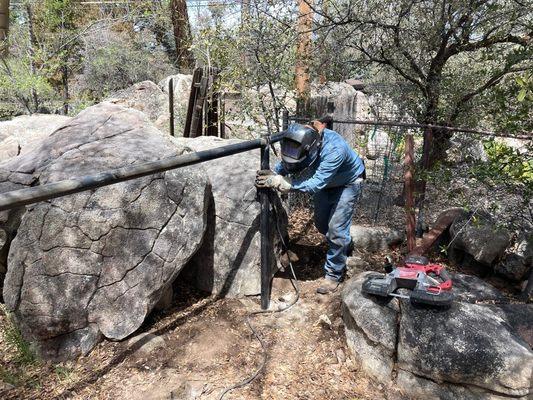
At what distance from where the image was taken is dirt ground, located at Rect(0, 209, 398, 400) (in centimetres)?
253

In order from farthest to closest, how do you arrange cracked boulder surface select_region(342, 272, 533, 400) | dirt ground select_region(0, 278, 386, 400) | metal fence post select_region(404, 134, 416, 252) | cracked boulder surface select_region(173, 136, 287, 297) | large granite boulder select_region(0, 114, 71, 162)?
large granite boulder select_region(0, 114, 71, 162)
metal fence post select_region(404, 134, 416, 252)
cracked boulder surface select_region(173, 136, 287, 297)
dirt ground select_region(0, 278, 386, 400)
cracked boulder surface select_region(342, 272, 533, 400)

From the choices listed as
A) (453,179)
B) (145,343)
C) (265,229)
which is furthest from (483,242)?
(145,343)

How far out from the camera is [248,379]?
2.62 m

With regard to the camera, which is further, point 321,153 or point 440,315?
point 321,153

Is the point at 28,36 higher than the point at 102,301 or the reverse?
higher

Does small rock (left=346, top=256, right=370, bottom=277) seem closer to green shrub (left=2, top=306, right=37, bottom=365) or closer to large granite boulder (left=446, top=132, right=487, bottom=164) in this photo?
large granite boulder (left=446, top=132, right=487, bottom=164)

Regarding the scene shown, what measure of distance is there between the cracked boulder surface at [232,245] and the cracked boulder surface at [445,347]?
1055 millimetres

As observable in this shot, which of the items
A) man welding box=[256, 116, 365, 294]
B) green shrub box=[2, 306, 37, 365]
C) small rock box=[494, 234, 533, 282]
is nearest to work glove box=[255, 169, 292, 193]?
man welding box=[256, 116, 365, 294]

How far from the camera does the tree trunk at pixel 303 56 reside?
550 centimetres

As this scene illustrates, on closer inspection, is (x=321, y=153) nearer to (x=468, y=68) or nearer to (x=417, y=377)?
(x=417, y=377)

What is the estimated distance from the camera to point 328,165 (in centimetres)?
351

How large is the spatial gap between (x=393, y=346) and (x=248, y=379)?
0.96 meters

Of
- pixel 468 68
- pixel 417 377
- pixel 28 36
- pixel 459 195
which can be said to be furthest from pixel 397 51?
pixel 28 36

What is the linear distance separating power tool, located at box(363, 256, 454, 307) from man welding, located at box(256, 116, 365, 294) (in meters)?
0.84
